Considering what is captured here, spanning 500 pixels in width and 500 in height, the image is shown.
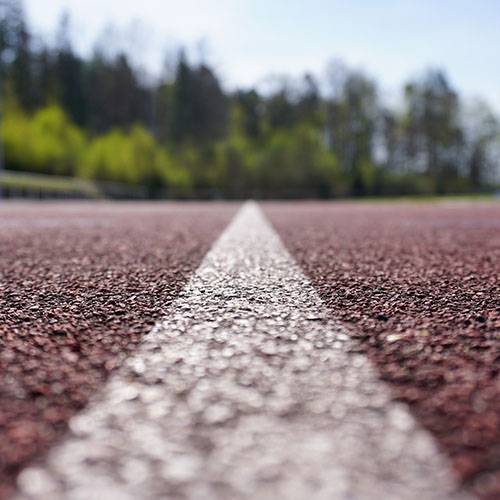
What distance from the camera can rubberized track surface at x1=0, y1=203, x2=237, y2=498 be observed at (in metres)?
0.67

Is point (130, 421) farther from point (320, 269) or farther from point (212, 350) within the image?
point (320, 269)

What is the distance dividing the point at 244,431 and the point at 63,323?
68 cm

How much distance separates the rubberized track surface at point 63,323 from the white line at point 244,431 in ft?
0.15

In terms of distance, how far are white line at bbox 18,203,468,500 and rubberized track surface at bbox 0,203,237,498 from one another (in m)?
0.05

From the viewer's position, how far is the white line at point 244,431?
52 centimetres

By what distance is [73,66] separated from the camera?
56.2 m

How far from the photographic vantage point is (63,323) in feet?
3.81

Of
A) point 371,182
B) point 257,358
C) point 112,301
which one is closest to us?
point 257,358

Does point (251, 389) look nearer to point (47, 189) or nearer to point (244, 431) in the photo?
point (244, 431)

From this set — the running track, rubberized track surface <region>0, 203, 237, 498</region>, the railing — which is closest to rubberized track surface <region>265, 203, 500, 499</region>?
the running track

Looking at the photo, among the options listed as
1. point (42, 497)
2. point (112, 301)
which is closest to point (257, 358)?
point (42, 497)

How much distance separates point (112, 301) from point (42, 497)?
0.90m

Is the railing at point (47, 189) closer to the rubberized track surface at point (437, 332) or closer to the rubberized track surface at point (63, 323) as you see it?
the rubberized track surface at point (63, 323)

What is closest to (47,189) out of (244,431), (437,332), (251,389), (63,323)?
(63,323)
